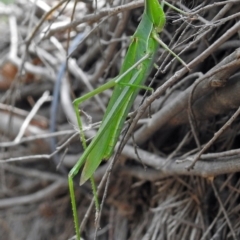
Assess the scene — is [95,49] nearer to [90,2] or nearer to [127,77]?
[90,2]

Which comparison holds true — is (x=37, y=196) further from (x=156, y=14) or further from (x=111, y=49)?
(x=156, y=14)

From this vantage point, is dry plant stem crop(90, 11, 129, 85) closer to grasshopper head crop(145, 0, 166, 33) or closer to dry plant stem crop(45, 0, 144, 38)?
dry plant stem crop(45, 0, 144, 38)

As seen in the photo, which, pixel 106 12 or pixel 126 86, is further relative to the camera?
pixel 106 12

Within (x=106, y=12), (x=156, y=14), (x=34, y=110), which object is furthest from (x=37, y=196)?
(x=156, y=14)

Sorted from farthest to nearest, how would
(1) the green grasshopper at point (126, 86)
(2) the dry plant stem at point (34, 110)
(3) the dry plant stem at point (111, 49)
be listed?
(2) the dry plant stem at point (34, 110), (3) the dry plant stem at point (111, 49), (1) the green grasshopper at point (126, 86)

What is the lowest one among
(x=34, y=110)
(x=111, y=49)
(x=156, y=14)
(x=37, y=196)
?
(x=37, y=196)

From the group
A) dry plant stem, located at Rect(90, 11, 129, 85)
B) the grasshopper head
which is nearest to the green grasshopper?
the grasshopper head

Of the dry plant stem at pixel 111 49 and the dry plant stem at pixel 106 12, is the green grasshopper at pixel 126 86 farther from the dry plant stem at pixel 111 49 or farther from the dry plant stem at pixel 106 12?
the dry plant stem at pixel 111 49

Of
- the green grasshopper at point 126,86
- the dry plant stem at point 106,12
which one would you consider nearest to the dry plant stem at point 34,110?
the dry plant stem at point 106,12

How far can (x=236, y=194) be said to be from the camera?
90 centimetres

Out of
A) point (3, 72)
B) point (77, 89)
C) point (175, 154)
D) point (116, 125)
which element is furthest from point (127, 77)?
point (3, 72)

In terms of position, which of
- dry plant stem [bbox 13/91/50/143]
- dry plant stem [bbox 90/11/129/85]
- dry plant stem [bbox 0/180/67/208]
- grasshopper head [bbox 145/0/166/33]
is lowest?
dry plant stem [bbox 0/180/67/208]

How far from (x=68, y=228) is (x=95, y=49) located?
51cm

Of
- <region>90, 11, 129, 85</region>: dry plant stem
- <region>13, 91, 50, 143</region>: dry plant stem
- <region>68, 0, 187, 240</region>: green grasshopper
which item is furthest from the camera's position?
<region>13, 91, 50, 143</region>: dry plant stem
